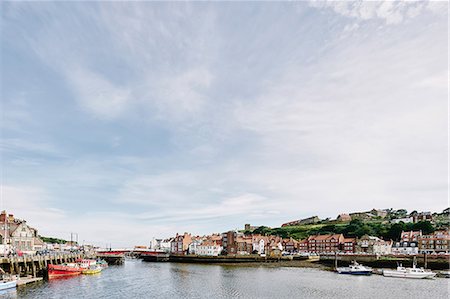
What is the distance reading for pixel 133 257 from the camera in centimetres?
14888

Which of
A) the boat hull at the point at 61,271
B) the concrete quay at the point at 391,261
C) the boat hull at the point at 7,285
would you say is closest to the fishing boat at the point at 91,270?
the boat hull at the point at 61,271

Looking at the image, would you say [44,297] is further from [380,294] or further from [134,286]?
[380,294]

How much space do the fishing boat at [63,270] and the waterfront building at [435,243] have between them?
299 feet

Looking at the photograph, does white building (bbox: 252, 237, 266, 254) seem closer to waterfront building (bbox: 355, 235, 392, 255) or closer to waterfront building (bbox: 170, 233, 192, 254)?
waterfront building (bbox: 170, 233, 192, 254)

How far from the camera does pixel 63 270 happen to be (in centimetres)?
6316

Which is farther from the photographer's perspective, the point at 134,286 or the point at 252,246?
the point at 252,246

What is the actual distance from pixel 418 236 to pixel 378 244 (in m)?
11.6

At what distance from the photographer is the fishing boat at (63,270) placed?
197ft

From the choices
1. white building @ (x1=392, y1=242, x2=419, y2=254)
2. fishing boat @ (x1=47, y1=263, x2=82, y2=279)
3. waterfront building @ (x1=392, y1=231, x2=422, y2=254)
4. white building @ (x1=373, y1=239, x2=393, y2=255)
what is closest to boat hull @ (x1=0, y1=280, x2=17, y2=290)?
fishing boat @ (x1=47, y1=263, x2=82, y2=279)

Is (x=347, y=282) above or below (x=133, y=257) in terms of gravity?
above

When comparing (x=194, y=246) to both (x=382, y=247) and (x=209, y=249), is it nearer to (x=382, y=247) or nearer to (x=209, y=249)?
(x=209, y=249)

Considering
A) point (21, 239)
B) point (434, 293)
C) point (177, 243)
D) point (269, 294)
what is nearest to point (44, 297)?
point (269, 294)

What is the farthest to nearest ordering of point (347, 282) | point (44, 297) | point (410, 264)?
point (410, 264) < point (347, 282) < point (44, 297)

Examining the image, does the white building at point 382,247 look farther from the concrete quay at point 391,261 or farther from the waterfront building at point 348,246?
the concrete quay at point 391,261
